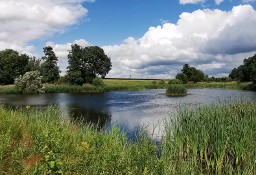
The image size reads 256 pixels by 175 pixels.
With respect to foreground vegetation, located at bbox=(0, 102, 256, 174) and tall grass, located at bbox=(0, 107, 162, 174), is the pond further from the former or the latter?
tall grass, located at bbox=(0, 107, 162, 174)

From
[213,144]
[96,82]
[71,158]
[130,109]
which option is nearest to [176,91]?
[130,109]

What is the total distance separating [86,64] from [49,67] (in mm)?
11498

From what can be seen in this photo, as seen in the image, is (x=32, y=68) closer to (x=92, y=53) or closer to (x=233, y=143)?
(x=92, y=53)

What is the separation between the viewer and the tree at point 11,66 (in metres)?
105

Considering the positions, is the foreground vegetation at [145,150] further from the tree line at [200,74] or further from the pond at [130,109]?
the tree line at [200,74]

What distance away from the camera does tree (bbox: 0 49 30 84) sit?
10494 cm

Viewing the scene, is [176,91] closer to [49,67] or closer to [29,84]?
[29,84]

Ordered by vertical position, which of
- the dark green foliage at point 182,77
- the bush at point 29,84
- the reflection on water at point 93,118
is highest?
the dark green foliage at point 182,77

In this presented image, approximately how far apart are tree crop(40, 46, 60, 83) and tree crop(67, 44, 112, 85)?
477 centimetres

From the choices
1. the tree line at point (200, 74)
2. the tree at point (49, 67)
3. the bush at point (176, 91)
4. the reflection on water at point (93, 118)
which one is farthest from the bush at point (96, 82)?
the reflection on water at point (93, 118)

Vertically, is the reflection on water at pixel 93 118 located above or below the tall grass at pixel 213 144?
below

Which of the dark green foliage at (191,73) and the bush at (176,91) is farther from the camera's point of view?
the dark green foliage at (191,73)

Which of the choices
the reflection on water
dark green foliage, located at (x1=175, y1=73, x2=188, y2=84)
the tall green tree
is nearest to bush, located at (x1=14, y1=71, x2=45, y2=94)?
the tall green tree

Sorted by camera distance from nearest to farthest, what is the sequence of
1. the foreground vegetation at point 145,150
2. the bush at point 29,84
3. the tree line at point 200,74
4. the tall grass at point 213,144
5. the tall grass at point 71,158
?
the tall grass at point 71,158 → the foreground vegetation at point 145,150 → the tall grass at point 213,144 → the bush at point 29,84 → the tree line at point 200,74
